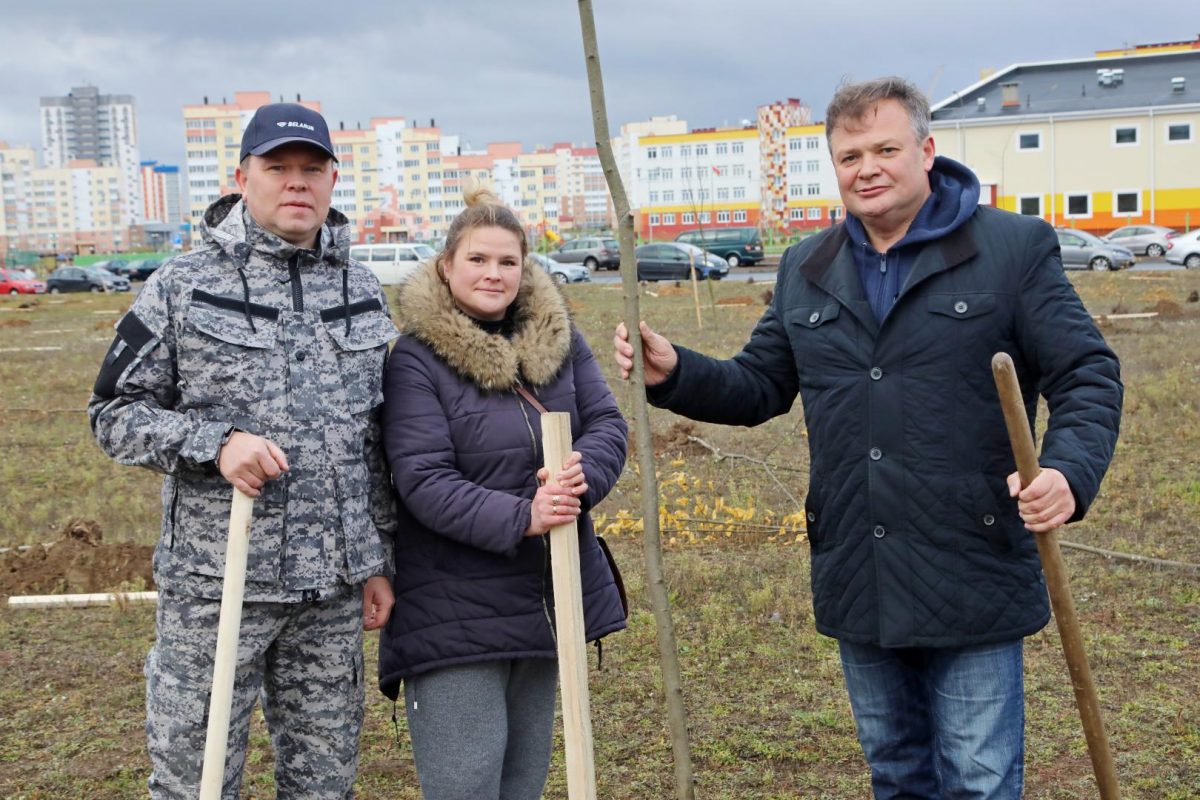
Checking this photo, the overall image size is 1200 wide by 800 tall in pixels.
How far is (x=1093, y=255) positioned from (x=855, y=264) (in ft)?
101

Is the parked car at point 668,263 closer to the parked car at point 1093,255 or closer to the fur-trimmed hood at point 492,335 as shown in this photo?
the parked car at point 1093,255

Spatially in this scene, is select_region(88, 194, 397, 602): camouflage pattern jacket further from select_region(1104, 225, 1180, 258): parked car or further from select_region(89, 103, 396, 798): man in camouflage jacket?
select_region(1104, 225, 1180, 258): parked car

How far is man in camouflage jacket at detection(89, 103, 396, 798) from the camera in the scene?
265cm

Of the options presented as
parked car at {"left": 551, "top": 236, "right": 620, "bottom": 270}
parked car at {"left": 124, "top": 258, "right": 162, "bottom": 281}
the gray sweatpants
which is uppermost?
parked car at {"left": 124, "top": 258, "right": 162, "bottom": 281}

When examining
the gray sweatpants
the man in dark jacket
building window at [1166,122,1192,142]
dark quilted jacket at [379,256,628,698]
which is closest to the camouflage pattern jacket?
dark quilted jacket at [379,256,628,698]

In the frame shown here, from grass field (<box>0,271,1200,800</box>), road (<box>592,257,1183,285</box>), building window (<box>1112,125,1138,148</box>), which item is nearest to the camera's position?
grass field (<box>0,271,1200,800</box>)

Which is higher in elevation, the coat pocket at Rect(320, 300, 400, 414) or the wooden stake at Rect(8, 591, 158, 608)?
the coat pocket at Rect(320, 300, 400, 414)

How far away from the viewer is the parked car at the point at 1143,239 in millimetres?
35844

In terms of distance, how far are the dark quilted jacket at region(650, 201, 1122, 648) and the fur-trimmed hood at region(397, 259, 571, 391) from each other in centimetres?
66

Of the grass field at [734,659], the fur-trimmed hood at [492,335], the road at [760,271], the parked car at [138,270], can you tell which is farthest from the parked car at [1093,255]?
the parked car at [138,270]

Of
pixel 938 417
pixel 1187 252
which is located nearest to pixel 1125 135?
pixel 1187 252

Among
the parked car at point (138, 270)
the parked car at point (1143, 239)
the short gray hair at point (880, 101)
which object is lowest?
the short gray hair at point (880, 101)

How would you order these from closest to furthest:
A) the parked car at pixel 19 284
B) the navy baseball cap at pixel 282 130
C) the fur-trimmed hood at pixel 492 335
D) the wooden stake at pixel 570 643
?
the wooden stake at pixel 570 643 < the navy baseball cap at pixel 282 130 < the fur-trimmed hood at pixel 492 335 < the parked car at pixel 19 284

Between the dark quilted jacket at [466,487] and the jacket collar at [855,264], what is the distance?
63 centimetres
